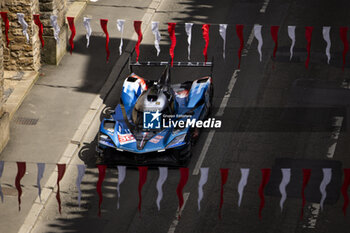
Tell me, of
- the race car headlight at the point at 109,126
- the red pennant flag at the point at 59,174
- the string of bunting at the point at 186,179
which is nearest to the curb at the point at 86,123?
the string of bunting at the point at 186,179

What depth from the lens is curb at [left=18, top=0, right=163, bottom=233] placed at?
26188mm

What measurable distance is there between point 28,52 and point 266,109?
28.2 ft

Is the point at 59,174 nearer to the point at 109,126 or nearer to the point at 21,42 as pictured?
the point at 109,126

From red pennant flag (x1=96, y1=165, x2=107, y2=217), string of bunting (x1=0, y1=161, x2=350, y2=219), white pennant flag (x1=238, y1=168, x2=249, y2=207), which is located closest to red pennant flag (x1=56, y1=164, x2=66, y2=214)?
string of bunting (x1=0, y1=161, x2=350, y2=219)

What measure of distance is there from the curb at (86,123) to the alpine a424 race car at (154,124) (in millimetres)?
1028

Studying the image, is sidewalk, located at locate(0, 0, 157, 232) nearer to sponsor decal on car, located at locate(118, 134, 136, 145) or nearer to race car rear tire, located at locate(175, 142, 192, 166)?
sponsor decal on car, located at locate(118, 134, 136, 145)

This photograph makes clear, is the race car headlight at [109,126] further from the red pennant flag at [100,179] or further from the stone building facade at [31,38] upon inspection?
the stone building facade at [31,38]

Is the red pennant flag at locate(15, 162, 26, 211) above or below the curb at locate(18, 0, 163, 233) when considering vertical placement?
above

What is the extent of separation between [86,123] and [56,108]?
57.0 inches

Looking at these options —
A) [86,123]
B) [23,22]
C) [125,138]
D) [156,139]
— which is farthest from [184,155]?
[23,22]

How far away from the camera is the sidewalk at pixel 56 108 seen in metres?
27.3

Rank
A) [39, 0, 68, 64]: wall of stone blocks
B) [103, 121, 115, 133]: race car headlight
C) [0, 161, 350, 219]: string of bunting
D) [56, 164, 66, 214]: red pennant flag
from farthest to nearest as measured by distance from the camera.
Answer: [39, 0, 68, 64]: wall of stone blocks → [103, 121, 115, 133]: race car headlight → [56, 164, 66, 214]: red pennant flag → [0, 161, 350, 219]: string of bunting

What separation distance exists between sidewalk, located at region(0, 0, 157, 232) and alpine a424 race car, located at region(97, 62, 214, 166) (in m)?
1.61

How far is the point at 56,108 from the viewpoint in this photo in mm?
31281
